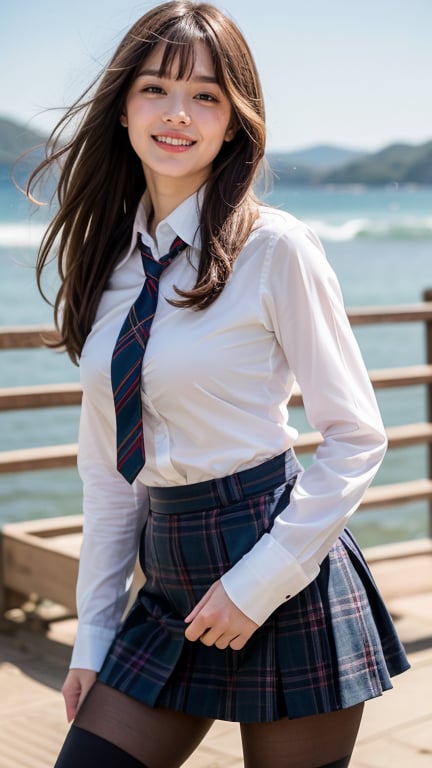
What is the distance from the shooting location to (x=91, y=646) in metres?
1.82

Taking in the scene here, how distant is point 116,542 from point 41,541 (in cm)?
189

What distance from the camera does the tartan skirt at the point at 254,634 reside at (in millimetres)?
1616

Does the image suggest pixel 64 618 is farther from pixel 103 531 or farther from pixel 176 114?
pixel 176 114

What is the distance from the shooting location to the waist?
1.64 m

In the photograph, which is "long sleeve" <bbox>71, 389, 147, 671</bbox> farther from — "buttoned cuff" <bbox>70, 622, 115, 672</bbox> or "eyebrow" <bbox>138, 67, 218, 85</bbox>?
"eyebrow" <bbox>138, 67, 218, 85</bbox>

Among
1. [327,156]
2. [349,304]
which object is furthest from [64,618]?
[327,156]

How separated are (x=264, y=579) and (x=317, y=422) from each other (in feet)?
0.77

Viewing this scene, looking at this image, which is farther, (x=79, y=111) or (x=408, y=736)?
(x=408, y=736)


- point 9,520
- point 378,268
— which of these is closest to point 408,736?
point 9,520

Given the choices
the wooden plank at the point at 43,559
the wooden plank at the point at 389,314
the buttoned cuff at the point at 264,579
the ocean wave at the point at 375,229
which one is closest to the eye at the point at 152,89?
the buttoned cuff at the point at 264,579

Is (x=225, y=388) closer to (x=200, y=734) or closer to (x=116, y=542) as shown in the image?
(x=116, y=542)

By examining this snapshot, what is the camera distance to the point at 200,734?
173cm

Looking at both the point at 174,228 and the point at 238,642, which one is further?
the point at 174,228

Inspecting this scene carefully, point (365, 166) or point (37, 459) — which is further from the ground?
point (37, 459)
